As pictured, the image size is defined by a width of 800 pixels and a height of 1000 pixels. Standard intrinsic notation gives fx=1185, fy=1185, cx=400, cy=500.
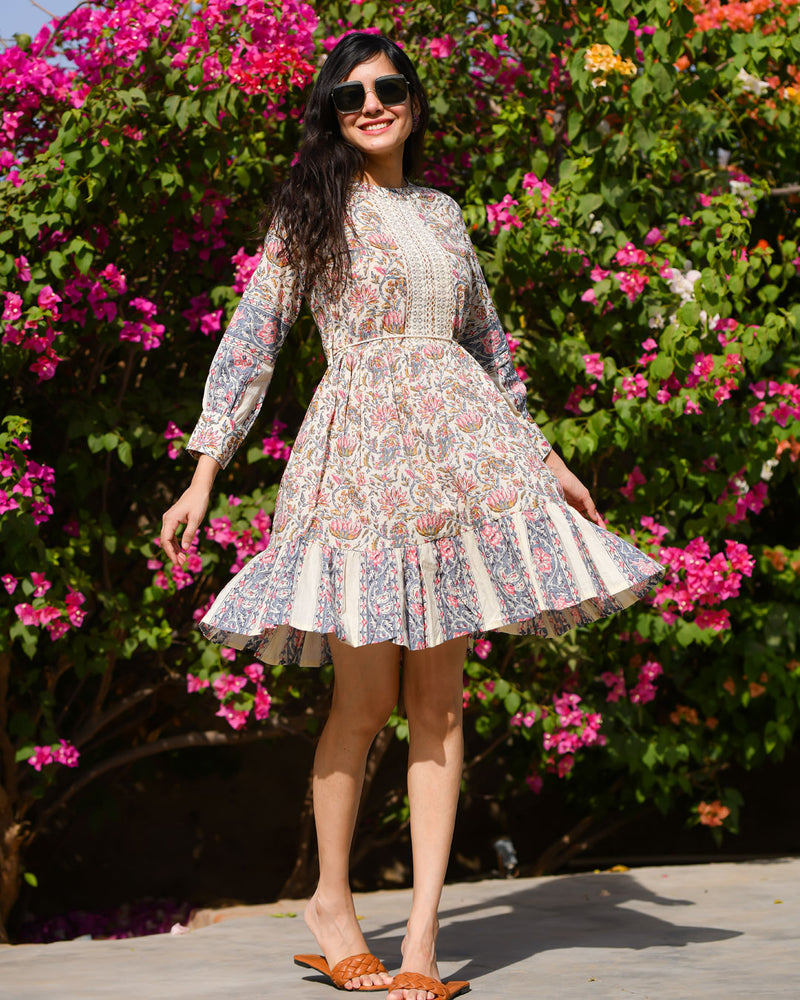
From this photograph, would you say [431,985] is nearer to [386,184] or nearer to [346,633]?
[346,633]

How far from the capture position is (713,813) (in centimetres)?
378

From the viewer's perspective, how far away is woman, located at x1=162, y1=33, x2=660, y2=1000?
6.81 ft

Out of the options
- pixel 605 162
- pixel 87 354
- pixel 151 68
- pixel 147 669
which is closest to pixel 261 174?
pixel 151 68

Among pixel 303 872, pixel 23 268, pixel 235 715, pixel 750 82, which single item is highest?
pixel 750 82

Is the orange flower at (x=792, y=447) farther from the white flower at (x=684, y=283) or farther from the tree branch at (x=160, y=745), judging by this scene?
the tree branch at (x=160, y=745)

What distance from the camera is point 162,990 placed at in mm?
2143

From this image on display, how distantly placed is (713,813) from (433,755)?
6.29ft

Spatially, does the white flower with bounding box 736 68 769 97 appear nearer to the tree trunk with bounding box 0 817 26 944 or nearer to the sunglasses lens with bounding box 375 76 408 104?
the sunglasses lens with bounding box 375 76 408 104

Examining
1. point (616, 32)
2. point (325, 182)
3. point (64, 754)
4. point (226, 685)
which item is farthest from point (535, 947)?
point (616, 32)

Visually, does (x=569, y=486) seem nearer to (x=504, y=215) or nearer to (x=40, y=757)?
(x=504, y=215)

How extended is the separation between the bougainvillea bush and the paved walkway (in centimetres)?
49

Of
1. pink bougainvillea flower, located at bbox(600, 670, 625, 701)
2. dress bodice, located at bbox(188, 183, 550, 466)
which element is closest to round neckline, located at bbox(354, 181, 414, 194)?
dress bodice, located at bbox(188, 183, 550, 466)

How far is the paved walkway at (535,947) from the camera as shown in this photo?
2109mm

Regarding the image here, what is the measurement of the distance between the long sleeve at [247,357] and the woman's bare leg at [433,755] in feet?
1.77
